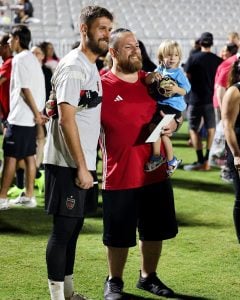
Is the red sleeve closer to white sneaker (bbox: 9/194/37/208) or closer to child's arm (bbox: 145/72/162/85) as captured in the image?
white sneaker (bbox: 9/194/37/208)

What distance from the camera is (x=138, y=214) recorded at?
15.0 feet

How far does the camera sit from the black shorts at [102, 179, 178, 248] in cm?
439

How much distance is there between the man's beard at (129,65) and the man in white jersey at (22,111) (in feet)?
9.17

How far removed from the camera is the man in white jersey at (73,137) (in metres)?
3.68

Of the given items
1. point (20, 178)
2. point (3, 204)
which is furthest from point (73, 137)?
point (20, 178)

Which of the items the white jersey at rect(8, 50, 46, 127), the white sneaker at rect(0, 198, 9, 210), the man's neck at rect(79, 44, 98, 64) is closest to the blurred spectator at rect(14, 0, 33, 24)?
the white jersey at rect(8, 50, 46, 127)

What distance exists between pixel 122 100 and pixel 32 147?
3.10 m

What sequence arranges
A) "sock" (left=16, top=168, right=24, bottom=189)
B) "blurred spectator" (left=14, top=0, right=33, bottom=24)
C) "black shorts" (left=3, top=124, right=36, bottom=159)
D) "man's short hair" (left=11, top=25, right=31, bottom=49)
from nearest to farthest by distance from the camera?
"man's short hair" (left=11, top=25, right=31, bottom=49)
"black shorts" (left=3, top=124, right=36, bottom=159)
"sock" (left=16, top=168, right=24, bottom=189)
"blurred spectator" (left=14, top=0, right=33, bottom=24)

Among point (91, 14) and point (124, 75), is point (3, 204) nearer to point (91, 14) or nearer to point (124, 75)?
point (124, 75)

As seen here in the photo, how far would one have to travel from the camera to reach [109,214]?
4398 millimetres

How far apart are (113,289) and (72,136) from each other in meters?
1.19

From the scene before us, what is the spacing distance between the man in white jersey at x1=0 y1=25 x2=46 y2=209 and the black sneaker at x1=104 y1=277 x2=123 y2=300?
9.11 feet

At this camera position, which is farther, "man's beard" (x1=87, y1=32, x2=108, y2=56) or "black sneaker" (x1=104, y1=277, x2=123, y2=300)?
"black sneaker" (x1=104, y1=277, x2=123, y2=300)

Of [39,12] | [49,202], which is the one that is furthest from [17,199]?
[39,12]
